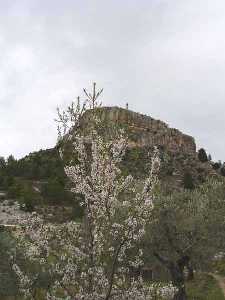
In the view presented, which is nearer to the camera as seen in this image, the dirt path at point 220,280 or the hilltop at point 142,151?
the dirt path at point 220,280

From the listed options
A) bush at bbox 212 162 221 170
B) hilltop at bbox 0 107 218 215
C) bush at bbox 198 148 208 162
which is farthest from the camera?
bush at bbox 212 162 221 170

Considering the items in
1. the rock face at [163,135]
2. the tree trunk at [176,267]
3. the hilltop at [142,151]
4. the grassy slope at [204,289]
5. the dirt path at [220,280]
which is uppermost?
the rock face at [163,135]

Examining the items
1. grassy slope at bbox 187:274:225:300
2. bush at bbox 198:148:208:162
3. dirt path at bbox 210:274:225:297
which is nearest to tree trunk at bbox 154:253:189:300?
grassy slope at bbox 187:274:225:300

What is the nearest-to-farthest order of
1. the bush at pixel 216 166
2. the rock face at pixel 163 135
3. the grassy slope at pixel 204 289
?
1. the grassy slope at pixel 204 289
2. the rock face at pixel 163 135
3. the bush at pixel 216 166

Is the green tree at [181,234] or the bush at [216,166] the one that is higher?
the bush at [216,166]

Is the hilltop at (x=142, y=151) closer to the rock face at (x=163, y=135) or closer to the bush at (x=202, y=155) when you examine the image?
the rock face at (x=163, y=135)

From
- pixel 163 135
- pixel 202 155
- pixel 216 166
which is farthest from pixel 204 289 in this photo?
pixel 216 166

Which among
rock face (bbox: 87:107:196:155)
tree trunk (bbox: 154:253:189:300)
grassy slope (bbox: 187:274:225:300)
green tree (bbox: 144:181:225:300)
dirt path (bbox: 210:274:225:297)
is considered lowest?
grassy slope (bbox: 187:274:225:300)

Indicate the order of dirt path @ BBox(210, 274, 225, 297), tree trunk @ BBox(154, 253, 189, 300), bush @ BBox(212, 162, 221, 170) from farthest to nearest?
bush @ BBox(212, 162, 221, 170), dirt path @ BBox(210, 274, 225, 297), tree trunk @ BBox(154, 253, 189, 300)

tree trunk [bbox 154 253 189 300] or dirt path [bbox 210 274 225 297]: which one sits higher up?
tree trunk [bbox 154 253 189 300]

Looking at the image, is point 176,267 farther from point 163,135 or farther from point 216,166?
point 216,166

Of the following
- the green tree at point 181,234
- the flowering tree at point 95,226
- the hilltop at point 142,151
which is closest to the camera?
the flowering tree at point 95,226

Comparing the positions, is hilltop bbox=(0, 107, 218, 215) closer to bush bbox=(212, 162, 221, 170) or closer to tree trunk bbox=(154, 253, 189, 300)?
bush bbox=(212, 162, 221, 170)

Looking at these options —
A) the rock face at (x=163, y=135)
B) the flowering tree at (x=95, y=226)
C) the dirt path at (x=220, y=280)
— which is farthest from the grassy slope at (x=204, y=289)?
the rock face at (x=163, y=135)
